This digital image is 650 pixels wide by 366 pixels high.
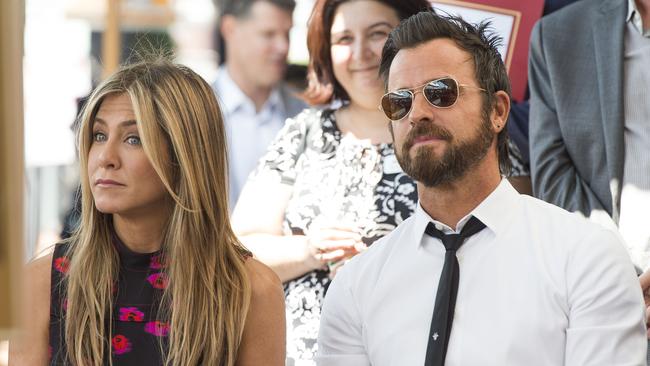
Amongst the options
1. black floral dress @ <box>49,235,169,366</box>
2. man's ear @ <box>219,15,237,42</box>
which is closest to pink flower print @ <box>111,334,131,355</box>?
black floral dress @ <box>49,235,169,366</box>

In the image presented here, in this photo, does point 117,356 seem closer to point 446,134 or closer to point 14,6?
point 446,134

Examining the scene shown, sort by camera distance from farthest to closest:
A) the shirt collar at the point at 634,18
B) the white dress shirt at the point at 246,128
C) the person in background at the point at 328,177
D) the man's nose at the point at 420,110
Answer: the white dress shirt at the point at 246,128, the person in background at the point at 328,177, the shirt collar at the point at 634,18, the man's nose at the point at 420,110

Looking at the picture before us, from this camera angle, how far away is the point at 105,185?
2.56 meters

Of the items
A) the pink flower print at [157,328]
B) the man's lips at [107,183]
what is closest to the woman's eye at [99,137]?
the man's lips at [107,183]

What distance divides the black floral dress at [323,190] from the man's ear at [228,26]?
3.66 feet

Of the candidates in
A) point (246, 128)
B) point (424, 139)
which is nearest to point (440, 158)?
point (424, 139)

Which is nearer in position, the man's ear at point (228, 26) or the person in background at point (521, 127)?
the person in background at point (521, 127)

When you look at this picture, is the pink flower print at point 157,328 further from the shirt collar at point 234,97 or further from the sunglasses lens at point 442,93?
the shirt collar at point 234,97

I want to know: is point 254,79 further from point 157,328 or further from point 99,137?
point 157,328

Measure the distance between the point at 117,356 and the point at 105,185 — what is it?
1.46ft

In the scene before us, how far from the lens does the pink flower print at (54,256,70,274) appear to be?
264 centimetres

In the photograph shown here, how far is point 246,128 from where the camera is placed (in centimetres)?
443

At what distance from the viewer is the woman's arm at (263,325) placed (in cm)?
258

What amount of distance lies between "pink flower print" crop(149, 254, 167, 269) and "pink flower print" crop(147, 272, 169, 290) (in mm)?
22
